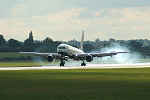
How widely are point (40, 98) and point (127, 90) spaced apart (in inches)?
341

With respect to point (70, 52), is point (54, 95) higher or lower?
lower

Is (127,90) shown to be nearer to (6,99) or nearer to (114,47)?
(6,99)

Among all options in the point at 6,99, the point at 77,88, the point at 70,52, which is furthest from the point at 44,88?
the point at 70,52

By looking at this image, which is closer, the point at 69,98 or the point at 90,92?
the point at 69,98

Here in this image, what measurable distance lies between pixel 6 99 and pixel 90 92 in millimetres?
7458

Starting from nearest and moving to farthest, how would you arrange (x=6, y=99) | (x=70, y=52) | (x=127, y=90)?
(x=6, y=99), (x=127, y=90), (x=70, y=52)

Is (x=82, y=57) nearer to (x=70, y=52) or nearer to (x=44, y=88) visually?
(x=70, y=52)

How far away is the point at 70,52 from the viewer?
333ft

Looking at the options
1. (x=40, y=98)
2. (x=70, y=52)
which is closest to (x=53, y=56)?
(x=70, y=52)

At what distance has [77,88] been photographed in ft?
138

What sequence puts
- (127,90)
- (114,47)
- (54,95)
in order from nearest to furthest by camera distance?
(54,95) < (127,90) < (114,47)

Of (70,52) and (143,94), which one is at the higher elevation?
(70,52)

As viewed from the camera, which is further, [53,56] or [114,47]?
[114,47]

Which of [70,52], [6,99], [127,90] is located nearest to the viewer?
[6,99]
